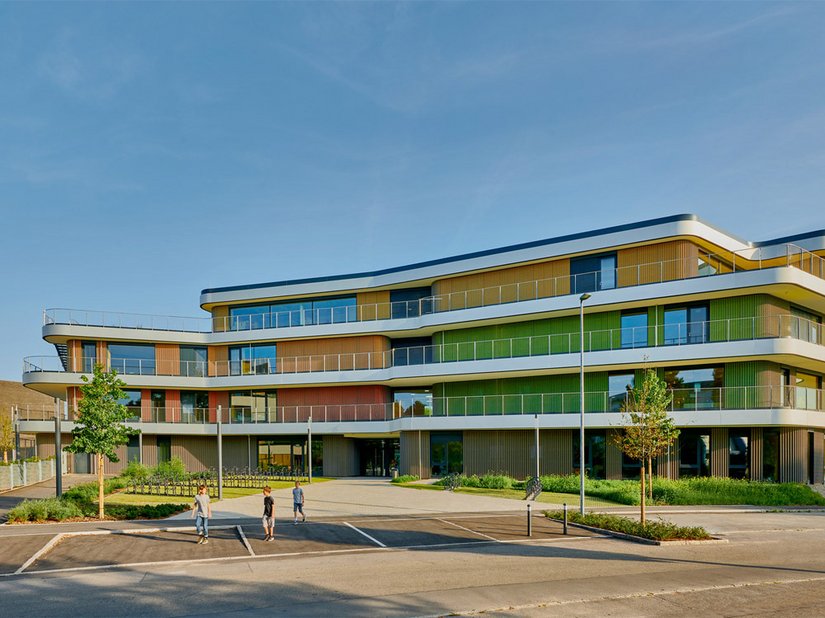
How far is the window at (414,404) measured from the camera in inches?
1699

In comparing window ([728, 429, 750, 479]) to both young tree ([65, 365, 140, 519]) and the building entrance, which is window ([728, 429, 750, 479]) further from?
young tree ([65, 365, 140, 519])

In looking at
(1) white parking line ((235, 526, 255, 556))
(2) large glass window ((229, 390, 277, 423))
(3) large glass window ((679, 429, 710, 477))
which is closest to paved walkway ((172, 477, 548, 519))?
(1) white parking line ((235, 526, 255, 556))

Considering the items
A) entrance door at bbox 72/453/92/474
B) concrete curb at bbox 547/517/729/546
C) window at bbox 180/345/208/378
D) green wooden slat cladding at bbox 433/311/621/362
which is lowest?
entrance door at bbox 72/453/92/474

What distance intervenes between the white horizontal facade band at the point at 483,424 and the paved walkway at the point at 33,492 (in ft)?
14.0

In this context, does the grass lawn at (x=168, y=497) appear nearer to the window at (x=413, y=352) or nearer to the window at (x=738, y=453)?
the window at (x=413, y=352)

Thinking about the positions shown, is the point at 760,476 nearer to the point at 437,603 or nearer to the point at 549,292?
the point at 549,292

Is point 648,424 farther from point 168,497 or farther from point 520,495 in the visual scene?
point 168,497

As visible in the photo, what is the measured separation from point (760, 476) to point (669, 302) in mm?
9126

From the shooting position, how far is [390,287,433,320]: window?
148 feet

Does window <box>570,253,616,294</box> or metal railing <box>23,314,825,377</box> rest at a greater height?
window <box>570,253,616,294</box>

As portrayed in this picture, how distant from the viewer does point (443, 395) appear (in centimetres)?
4325

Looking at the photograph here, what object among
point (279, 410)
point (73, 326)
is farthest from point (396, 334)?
point (73, 326)

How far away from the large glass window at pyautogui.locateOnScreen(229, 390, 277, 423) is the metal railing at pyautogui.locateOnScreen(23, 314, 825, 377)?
67.3 inches

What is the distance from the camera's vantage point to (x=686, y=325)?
3422cm
